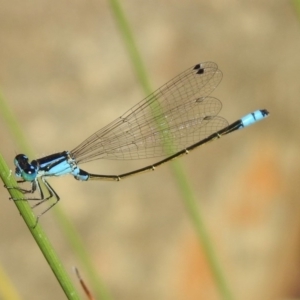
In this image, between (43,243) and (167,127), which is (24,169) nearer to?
(43,243)

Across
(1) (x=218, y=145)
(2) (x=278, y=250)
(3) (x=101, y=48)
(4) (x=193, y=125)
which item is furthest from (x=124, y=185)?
(4) (x=193, y=125)

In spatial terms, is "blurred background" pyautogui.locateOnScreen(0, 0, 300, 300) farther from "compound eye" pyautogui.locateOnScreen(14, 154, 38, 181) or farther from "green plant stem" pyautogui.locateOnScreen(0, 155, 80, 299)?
"green plant stem" pyautogui.locateOnScreen(0, 155, 80, 299)

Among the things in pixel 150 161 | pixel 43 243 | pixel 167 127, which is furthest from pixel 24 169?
pixel 150 161

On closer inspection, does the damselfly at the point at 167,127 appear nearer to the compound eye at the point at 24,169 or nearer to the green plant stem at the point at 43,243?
the compound eye at the point at 24,169

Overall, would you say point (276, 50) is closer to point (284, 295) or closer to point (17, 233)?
point (284, 295)

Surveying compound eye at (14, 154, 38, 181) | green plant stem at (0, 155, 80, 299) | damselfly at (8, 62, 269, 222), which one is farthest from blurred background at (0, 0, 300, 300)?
green plant stem at (0, 155, 80, 299)

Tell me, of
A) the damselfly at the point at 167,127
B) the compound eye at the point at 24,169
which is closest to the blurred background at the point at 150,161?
the damselfly at the point at 167,127
